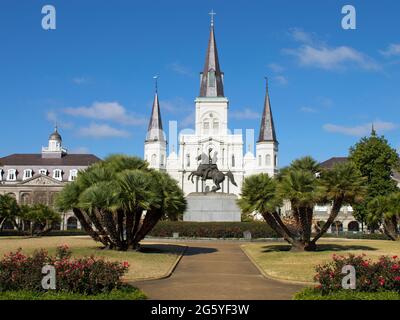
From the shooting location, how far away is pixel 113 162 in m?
31.0

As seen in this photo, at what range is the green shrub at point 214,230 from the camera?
43.1 m

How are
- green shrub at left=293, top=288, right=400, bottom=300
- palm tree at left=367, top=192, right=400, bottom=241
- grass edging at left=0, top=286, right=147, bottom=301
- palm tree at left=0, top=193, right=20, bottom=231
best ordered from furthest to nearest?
palm tree at left=0, top=193, right=20, bottom=231
palm tree at left=367, top=192, right=400, bottom=241
green shrub at left=293, top=288, right=400, bottom=300
grass edging at left=0, top=286, right=147, bottom=301

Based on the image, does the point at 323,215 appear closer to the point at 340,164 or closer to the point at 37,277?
the point at 340,164

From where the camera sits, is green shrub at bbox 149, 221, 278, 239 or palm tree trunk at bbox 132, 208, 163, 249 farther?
green shrub at bbox 149, 221, 278, 239

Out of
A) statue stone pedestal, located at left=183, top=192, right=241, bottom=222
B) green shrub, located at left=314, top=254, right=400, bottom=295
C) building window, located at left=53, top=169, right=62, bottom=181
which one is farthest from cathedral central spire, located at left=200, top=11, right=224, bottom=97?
green shrub, located at left=314, top=254, right=400, bottom=295

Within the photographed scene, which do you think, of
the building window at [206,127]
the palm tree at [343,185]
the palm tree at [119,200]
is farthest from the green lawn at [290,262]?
the building window at [206,127]

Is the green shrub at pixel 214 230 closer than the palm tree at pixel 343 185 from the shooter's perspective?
No

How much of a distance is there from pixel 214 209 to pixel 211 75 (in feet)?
231

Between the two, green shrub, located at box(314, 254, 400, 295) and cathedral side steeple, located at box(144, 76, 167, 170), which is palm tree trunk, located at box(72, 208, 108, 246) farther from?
cathedral side steeple, located at box(144, 76, 167, 170)

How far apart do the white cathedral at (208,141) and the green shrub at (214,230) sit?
65459mm

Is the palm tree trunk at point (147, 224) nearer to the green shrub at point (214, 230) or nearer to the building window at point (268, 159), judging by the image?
the green shrub at point (214, 230)

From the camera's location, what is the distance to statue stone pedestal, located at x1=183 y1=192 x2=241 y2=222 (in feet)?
156

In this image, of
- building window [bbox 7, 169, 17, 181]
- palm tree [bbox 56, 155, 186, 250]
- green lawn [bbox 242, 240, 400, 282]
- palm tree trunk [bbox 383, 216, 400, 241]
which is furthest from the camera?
building window [bbox 7, 169, 17, 181]
